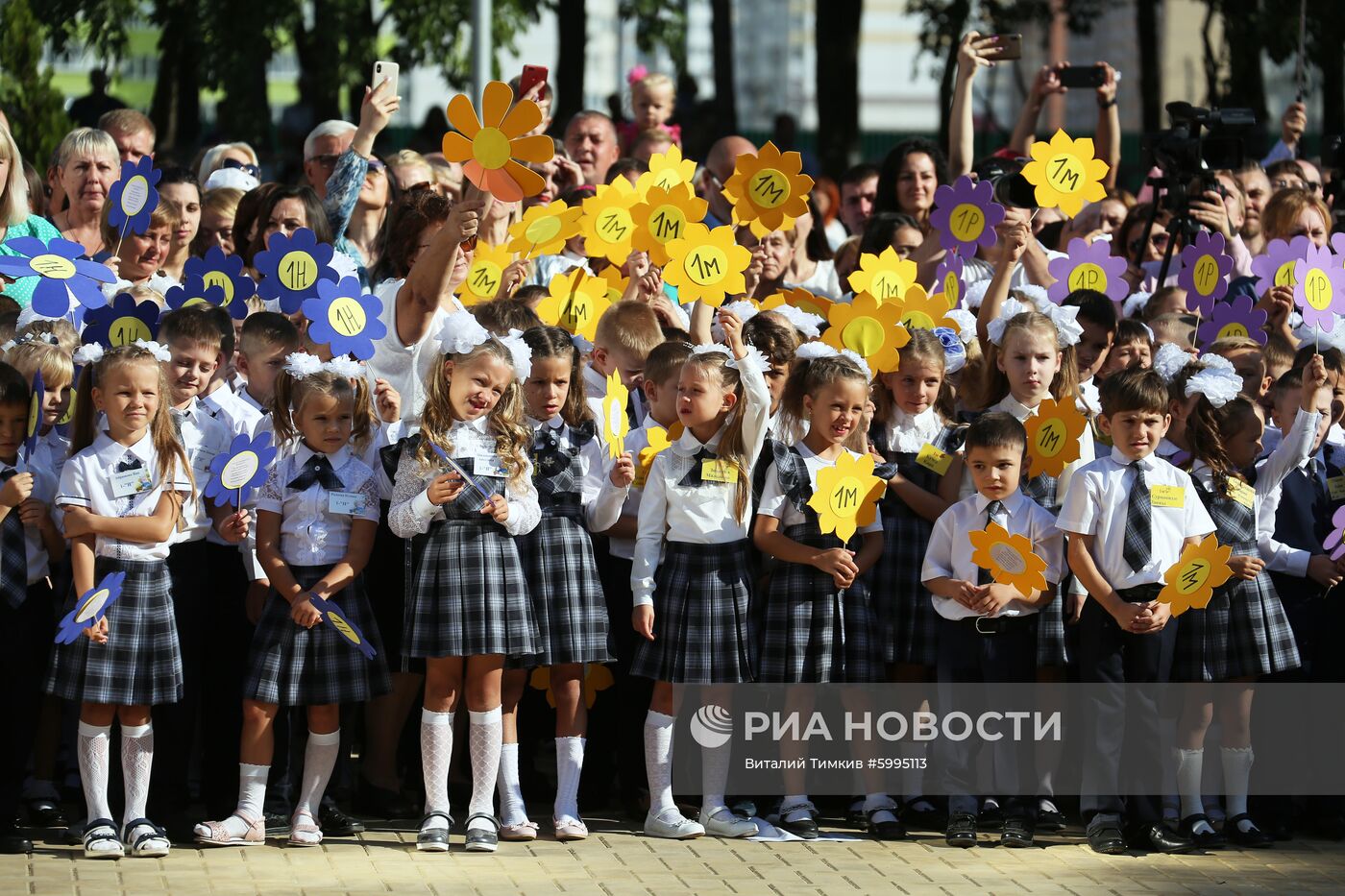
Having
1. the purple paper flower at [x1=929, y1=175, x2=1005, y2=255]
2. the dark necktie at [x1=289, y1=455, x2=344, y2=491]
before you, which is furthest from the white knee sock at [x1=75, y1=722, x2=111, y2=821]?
the purple paper flower at [x1=929, y1=175, x2=1005, y2=255]

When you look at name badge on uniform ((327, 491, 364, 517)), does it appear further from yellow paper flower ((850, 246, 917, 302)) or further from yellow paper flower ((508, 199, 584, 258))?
yellow paper flower ((850, 246, 917, 302))

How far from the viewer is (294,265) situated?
20.1ft

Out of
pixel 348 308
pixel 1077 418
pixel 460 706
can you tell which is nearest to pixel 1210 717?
pixel 1077 418

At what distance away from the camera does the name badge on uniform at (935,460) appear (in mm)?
6281

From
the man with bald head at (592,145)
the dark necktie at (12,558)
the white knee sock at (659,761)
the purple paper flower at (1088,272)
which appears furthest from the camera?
the man with bald head at (592,145)

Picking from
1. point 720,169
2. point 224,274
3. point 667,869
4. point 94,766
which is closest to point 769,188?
point 224,274

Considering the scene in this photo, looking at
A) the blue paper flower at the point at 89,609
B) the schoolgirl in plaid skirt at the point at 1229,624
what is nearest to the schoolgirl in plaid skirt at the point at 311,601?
the blue paper flower at the point at 89,609

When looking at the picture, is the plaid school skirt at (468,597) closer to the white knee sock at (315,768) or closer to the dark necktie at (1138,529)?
the white knee sock at (315,768)

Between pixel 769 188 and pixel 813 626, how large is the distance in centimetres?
157

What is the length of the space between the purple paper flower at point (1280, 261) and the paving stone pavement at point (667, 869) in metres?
2.15

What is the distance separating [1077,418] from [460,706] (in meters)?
2.12

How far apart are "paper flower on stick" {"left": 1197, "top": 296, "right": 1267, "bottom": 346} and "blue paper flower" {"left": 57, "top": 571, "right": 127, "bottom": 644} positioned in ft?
12.6

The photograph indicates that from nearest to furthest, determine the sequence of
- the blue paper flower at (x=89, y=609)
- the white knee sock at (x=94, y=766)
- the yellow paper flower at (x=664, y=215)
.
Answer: the blue paper flower at (x=89, y=609), the white knee sock at (x=94, y=766), the yellow paper flower at (x=664, y=215)

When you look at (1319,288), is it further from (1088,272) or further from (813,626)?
(813,626)
